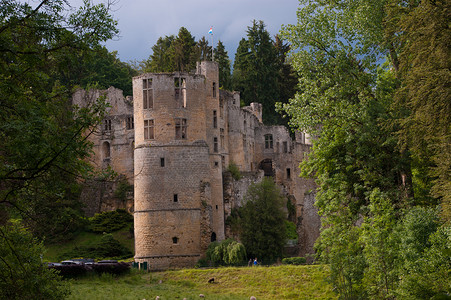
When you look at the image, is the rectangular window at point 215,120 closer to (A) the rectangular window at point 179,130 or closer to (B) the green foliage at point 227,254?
(A) the rectangular window at point 179,130

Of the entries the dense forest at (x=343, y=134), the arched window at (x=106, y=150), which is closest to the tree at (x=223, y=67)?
the arched window at (x=106, y=150)

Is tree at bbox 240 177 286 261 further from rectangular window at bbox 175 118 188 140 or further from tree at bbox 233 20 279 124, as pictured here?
tree at bbox 233 20 279 124

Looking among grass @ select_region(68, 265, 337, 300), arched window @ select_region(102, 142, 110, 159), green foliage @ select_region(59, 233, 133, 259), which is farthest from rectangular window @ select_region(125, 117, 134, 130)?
grass @ select_region(68, 265, 337, 300)

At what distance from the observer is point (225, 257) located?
39.8 metres

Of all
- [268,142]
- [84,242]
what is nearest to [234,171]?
[84,242]

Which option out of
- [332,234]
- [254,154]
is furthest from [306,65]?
[254,154]

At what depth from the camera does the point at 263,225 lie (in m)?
45.7

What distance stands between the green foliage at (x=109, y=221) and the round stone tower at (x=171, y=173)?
903cm

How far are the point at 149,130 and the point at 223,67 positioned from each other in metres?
32.3

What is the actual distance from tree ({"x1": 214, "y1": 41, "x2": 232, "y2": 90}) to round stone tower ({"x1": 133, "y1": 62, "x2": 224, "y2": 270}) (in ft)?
86.6

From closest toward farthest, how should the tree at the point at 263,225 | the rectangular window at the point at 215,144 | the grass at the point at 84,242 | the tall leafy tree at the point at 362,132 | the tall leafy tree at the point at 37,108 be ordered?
the tall leafy tree at the point at 37,108 → the tall leafy tree at the point at 362,132 → the tree at the point at 263,225 → the grass at the point at 84,242 → the rectangular window at the point at 215,144

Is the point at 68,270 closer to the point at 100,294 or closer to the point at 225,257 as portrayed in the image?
the point at 100,294

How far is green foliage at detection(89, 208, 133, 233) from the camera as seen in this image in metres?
50.9

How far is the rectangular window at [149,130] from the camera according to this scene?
142ft
